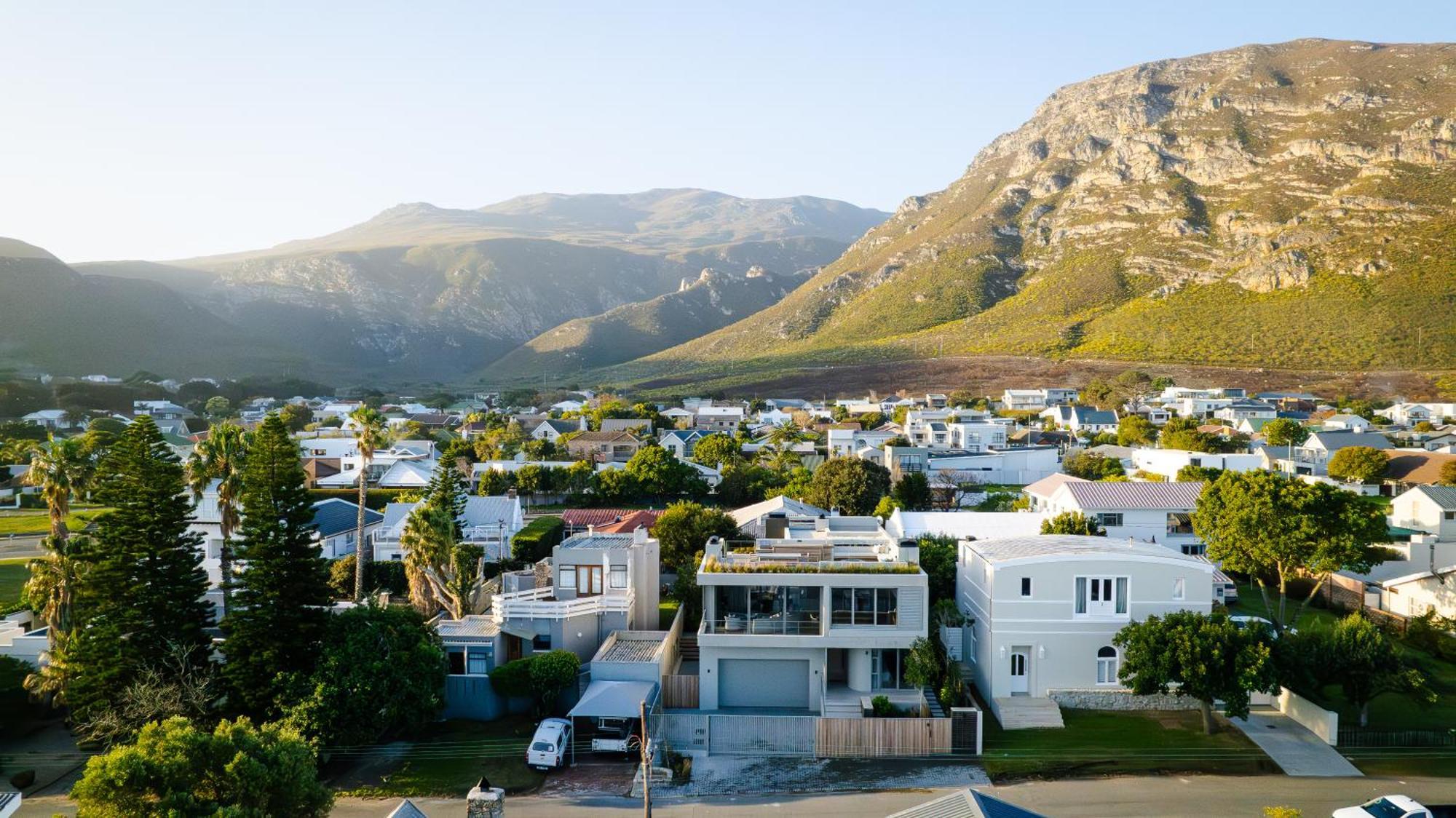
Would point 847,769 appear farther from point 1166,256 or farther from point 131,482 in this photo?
point 1166,256

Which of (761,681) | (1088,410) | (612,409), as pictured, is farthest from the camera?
(612,409)

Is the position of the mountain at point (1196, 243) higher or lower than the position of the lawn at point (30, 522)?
higher

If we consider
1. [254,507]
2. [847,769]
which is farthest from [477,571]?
[847,769]

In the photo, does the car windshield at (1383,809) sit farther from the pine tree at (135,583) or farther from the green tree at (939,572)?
the pine tree at (135,583)

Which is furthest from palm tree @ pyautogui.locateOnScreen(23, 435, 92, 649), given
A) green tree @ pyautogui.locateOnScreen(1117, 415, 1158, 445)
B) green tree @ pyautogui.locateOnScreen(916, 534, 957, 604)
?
green tree @ pyautogui.locateOnScreen(1117, 415, 1158, 445)

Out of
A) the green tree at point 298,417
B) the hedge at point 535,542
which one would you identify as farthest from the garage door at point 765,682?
the green tree at point 298,417

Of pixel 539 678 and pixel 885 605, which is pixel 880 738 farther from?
pixel 539 678
